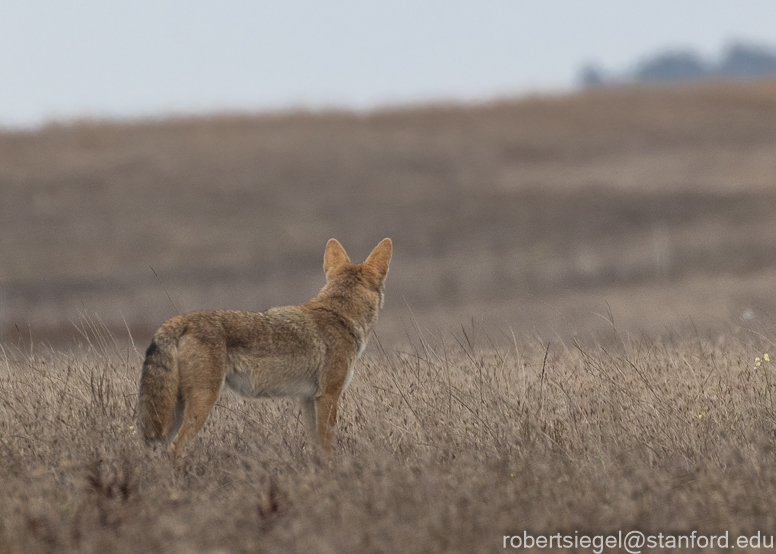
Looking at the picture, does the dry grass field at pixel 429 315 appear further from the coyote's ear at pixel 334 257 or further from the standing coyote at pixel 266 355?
the coyote's ear at pixel 334 257

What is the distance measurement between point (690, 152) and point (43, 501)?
29867mm

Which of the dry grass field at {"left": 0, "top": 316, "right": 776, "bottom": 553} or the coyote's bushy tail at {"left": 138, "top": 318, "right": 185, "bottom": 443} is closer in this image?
the dry grass field at {"left": 0, "top": 316, "right": 776, "bottom": 553}

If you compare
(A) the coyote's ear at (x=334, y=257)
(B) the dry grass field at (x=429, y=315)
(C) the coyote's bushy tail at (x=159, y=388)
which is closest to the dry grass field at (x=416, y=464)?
(B) the dry grass field at (x=429, y=315)

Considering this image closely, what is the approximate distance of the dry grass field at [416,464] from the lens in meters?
3.65

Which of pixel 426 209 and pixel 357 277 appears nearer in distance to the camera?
pixel 357 277

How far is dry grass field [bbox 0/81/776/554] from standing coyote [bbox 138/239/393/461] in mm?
195

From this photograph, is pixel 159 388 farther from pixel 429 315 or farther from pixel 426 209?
pixel 426 209

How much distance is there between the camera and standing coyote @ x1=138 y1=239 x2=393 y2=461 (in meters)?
4.65

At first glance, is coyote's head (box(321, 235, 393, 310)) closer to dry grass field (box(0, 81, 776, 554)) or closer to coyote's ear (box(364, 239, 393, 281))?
coyote's ear (box(364, 239, 393, 281))

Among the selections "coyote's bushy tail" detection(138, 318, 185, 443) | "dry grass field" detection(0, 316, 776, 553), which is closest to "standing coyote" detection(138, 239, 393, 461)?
"coyote's bushy tail" detection(138, 318, 185, 443)

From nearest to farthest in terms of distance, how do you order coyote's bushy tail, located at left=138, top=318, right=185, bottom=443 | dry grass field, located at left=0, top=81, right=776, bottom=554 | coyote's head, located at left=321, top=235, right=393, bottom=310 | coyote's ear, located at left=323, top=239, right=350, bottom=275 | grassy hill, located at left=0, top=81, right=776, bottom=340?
dry grass field, located at left=0, top=81, right=776, bottom=554 → coyote's bushy tail, located at left=138, top=318, right=185, bottom=443 → coyote's head, located at left=321, top=235, right=393, bottom=310 → coyote's ear, located at left=323, top=239, right=350, bottom=275 → grassy hill, located at left=0, top=81, right=776, bottom=340

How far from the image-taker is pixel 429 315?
1919cm

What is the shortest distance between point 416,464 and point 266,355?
1121mm

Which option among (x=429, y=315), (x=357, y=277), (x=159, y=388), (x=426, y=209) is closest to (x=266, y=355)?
(x=159, y=388)
